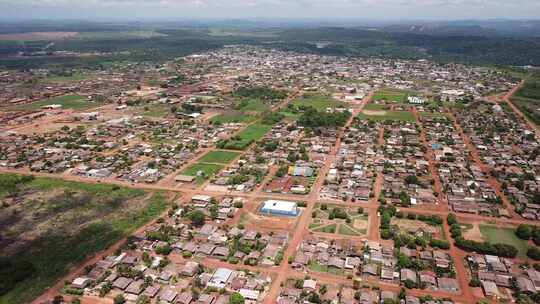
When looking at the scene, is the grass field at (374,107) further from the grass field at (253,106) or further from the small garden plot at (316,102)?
the grass field at (253,106)

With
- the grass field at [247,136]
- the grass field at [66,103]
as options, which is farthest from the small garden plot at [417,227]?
the grass field at [66,103]

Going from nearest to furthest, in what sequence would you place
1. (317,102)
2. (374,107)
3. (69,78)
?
(374,107) → (317,102) → (69,78)

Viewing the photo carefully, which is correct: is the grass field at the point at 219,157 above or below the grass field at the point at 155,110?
below

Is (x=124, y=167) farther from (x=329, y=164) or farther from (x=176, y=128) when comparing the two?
(x=329, y=164)

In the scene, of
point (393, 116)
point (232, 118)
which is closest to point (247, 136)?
point (232, 118)

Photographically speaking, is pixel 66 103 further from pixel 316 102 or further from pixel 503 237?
pixel 503 237

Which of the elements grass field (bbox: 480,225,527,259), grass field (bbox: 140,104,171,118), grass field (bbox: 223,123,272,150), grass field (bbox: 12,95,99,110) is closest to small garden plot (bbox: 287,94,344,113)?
grass field (bbox: 223,123,272,150)
